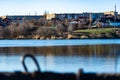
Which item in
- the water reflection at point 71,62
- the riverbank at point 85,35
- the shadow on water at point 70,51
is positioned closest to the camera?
the water reflection at point 71,62

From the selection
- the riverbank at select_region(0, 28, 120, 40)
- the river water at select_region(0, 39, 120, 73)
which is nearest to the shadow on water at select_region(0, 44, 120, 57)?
the river water at select_region(0, 39, 120, 73)

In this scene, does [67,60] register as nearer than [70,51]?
Yes

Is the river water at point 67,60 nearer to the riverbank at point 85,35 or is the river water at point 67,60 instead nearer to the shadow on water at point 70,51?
the shadow on water at point 70,51

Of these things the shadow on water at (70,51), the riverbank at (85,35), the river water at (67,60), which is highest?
the river water at (67,60)

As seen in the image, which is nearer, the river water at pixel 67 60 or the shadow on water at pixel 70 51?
the river water at pixel 67 60

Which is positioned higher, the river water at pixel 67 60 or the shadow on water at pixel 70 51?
the river water at pixel 67 60

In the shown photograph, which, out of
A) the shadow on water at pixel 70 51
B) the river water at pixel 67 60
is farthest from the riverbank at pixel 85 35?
the river water at pixel 67 60

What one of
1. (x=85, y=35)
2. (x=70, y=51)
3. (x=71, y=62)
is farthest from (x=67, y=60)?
(x=85, y=35)

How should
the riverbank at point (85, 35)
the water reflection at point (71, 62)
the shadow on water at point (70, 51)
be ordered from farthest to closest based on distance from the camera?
the riverbank at point (85, 35) → the shadow on water at point (70, 51) → the water reflection at point (71, 62)

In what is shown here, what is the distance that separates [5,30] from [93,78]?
95086 millimetres

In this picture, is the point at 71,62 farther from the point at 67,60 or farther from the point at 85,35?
the point at 85,35

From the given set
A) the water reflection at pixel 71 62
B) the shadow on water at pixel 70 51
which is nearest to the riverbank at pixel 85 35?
the shadow on water at pixel 70 51

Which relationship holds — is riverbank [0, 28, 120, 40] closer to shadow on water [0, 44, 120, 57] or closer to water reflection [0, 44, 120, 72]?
shadow on water [0, 44, 120, 57]

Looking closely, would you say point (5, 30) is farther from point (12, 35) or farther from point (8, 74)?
point (8, 74)
